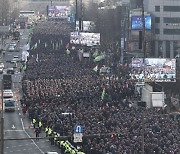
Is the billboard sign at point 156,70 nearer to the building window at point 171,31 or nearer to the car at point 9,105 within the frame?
the car at point 9,105

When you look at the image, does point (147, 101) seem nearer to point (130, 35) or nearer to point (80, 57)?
point (80, 57)

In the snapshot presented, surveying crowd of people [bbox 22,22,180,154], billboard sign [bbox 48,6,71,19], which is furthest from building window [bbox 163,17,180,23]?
billboard sign [bbox 48,6,71,19]

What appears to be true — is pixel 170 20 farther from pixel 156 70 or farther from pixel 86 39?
→ pixel 156 70

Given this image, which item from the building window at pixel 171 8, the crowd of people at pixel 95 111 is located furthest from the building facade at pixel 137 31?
the crowd of people at pixel 95 111

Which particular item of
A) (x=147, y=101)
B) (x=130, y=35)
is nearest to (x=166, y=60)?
(x=147, y=101)

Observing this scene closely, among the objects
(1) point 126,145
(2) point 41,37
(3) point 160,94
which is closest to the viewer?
(1) point 126,145
